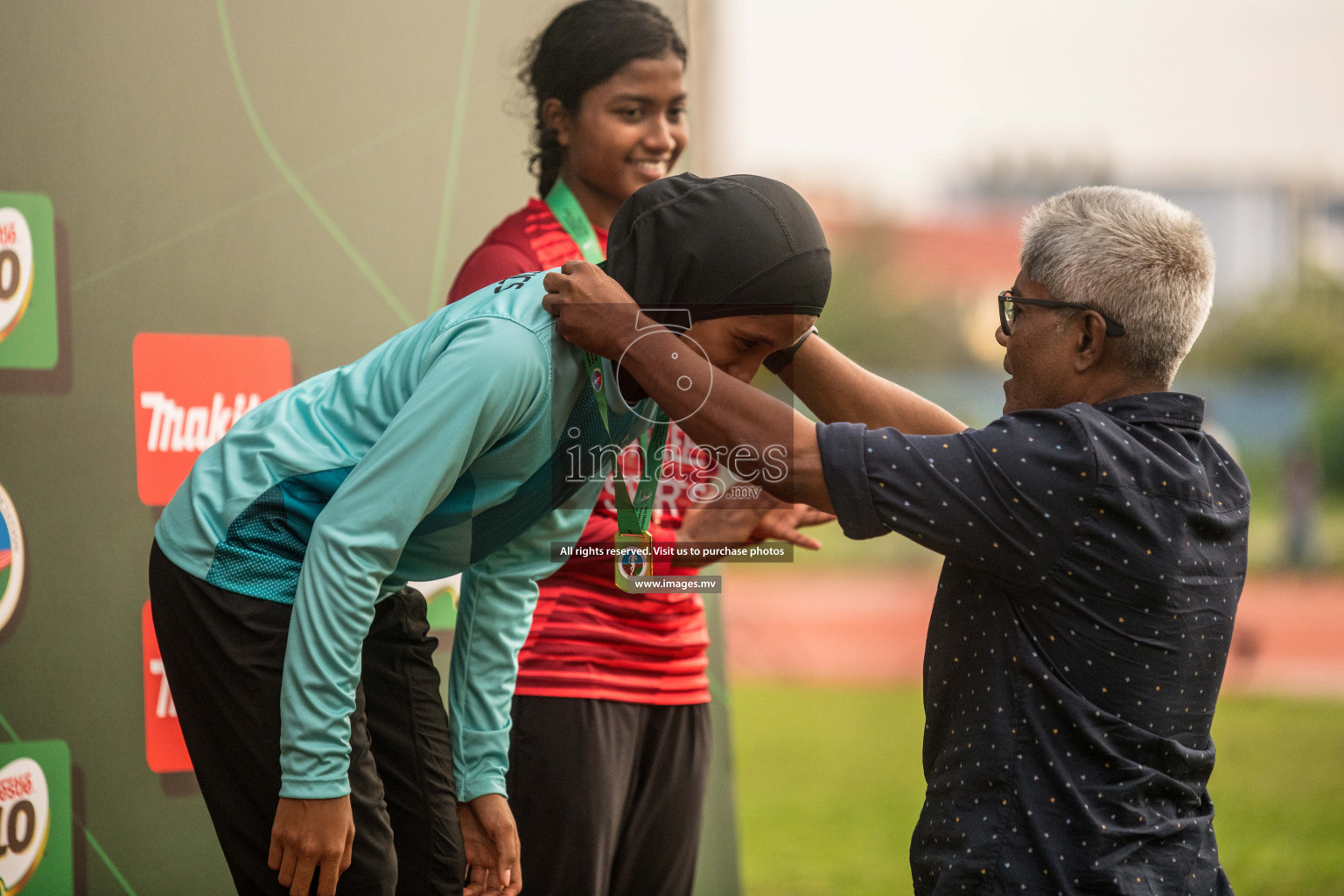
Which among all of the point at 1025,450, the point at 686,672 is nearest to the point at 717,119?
the point at 686,672

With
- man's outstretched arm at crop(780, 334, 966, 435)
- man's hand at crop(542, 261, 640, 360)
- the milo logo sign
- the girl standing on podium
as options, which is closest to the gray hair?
man's outstretched arm at crop(780, 334, 966, 435)

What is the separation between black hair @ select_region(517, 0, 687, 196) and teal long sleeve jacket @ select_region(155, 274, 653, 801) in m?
0.83

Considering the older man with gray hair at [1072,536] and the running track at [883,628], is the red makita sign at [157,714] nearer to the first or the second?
the older man with gray hair at [1072,536]

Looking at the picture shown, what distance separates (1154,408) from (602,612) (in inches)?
43.2

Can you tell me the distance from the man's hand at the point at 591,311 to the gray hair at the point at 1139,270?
632 mm

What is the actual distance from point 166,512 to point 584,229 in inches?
42.0

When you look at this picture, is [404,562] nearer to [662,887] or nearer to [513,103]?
[662,887]

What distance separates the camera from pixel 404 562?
174 cm

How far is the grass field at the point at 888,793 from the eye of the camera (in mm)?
6273

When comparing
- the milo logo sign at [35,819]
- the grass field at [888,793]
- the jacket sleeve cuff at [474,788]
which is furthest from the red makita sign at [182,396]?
the grass field at [888,793]

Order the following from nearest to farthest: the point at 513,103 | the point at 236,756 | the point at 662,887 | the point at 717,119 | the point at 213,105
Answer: the point at 236,756 < the point at 662,887 < the point at 213,105 < the point at 513,103 < the point at 717,119

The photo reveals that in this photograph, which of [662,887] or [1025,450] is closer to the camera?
[1025,450]

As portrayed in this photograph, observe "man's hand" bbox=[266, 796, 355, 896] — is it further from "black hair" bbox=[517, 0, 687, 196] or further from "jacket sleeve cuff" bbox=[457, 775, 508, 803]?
"black hair" bbox=[517, 0, 687, 196]

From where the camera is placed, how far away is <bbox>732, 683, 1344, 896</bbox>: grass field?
6.27m
